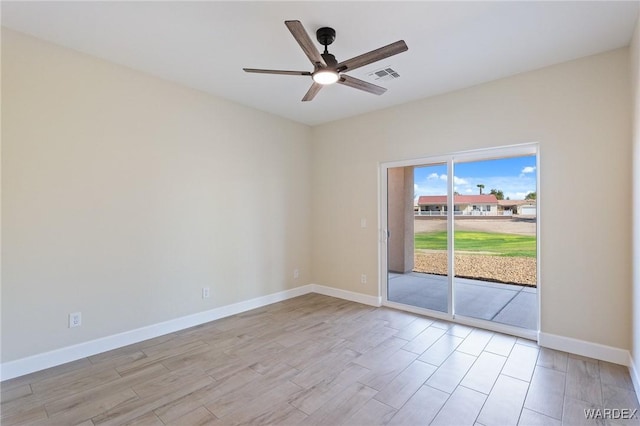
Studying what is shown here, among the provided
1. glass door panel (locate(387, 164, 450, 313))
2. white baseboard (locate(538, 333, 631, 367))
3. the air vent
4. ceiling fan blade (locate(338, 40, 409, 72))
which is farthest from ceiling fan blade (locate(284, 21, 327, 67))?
white baseboard (locate(538, 333, 631, 367))

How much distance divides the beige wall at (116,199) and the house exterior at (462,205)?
235cm

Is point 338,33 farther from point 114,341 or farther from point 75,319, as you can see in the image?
point 114,341

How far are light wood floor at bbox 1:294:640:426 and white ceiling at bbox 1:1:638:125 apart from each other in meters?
2.89

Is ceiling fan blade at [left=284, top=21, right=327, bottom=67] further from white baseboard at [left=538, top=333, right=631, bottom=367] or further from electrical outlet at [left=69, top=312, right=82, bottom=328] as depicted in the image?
white baseboard at [left=538, top=333, right=631, bottom=367]

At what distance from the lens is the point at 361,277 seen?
457 cm

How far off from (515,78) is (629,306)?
245 centimetres

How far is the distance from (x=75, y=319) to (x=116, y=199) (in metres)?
1.20

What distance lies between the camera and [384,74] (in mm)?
3191

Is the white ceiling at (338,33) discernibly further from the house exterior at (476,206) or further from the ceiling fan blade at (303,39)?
the house exterior at (476,206)

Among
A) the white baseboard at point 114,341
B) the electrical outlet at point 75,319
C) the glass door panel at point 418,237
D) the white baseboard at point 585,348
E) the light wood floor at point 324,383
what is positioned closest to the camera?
the light wood floor at point 324,383

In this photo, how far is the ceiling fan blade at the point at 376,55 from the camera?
205 centimetres

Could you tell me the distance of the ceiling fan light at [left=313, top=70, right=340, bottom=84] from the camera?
7.77 ft

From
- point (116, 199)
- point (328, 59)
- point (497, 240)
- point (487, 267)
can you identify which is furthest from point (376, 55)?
point (487, 267)

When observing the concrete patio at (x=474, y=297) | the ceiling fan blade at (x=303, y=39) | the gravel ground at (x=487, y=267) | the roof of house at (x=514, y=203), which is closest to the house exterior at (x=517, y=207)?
the roof of house at (x=514, y=203)
